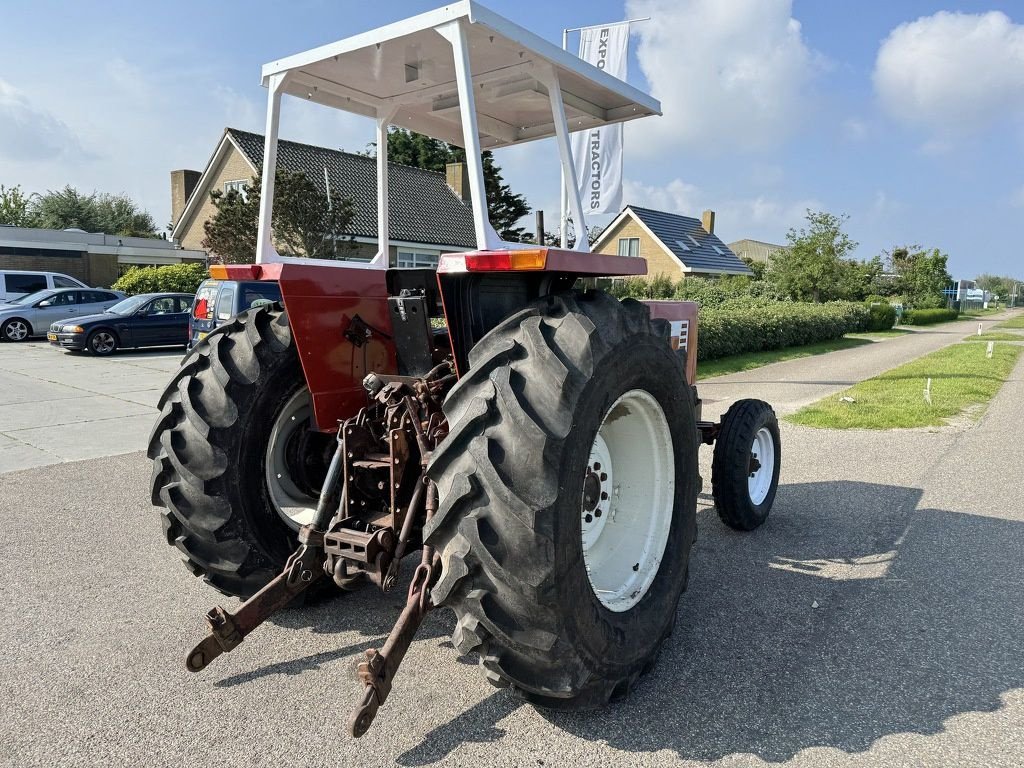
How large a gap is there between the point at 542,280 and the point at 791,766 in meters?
2.19

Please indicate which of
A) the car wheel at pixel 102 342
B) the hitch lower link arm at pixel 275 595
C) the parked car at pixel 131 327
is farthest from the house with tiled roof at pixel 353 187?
the hitch lower link arm at pixel 275 595

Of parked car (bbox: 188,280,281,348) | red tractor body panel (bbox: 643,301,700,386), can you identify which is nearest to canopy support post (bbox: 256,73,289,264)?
red tractor body panel (bbox: 643,301,700,386)

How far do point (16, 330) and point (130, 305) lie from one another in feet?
13.2

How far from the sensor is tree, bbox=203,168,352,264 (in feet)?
64.1

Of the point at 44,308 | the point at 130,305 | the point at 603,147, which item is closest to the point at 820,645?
the point at 603,147

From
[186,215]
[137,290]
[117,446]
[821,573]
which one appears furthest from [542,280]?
[186,215]

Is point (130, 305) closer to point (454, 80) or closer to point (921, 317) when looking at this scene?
point (454, 80)

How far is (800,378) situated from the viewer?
1501 cm

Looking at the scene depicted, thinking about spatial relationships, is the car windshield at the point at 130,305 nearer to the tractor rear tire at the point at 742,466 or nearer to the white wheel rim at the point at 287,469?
the white wheel rim at the point at 287,469

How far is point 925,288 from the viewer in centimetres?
5581

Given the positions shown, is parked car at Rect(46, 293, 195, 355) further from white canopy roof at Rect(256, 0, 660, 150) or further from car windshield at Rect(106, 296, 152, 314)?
white canopy roof at Rect(256, 0, 660, 150)

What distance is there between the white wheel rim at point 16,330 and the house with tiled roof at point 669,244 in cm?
2677

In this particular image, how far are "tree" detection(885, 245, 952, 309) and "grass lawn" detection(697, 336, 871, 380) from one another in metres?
33.3

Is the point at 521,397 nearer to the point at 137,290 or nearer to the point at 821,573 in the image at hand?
the point at 821,573
